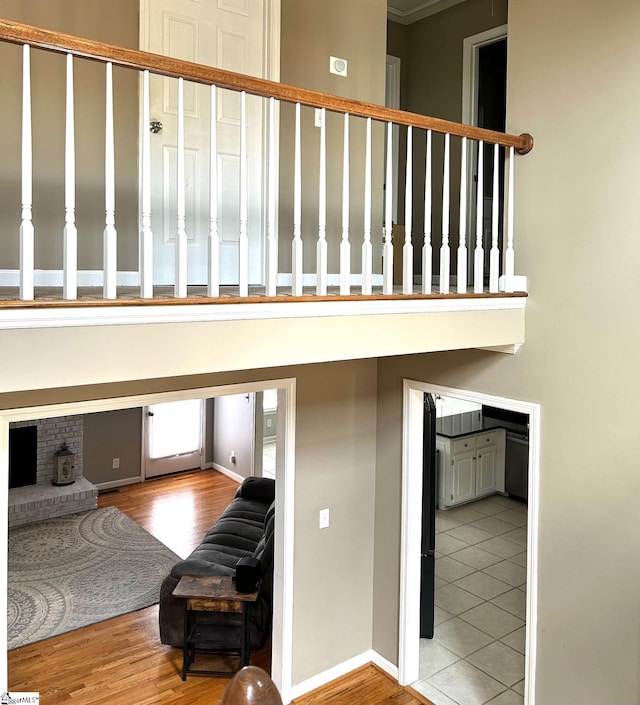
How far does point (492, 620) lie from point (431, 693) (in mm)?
1157

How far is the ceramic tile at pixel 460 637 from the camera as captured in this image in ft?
14.7

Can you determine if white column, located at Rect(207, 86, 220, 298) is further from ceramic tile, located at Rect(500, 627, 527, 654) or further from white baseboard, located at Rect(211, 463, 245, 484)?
white baseboard, located at Rect(211, 463, 245, 484)

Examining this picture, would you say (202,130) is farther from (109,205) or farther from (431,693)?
(431,693)

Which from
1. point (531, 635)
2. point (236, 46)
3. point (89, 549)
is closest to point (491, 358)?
point (531, 635)

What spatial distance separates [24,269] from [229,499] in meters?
6.23

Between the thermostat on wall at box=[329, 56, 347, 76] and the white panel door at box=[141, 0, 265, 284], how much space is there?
474mm

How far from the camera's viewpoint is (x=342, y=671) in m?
4.04

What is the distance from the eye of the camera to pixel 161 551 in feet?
20.1

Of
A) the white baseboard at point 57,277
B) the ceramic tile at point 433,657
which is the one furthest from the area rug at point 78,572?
the white baseboard at point 57,277

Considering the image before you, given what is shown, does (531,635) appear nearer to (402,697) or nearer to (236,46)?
(402,697)

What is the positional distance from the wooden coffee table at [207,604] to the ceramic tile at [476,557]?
2.41 m

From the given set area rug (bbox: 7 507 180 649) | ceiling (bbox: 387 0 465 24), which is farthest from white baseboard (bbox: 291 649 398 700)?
ceiling (bbox: 387 0 465 24)

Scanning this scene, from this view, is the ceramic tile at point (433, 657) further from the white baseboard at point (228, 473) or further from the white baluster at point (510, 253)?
the white baseboard at point (228, 473)

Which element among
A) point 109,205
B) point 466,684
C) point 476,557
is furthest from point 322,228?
point 476,557
